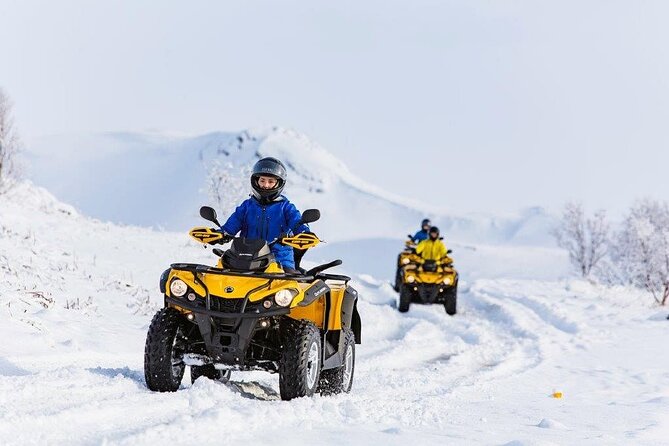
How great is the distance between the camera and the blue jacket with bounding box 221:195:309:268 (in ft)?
24.8

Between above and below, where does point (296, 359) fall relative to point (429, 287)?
above

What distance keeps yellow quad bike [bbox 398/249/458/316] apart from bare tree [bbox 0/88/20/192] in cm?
1705

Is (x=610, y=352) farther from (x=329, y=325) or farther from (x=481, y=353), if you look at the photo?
(x=329, y=325)

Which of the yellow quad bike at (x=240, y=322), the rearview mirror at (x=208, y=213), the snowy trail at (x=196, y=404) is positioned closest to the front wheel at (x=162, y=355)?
the yellow quad bike at (x=240, y=322)

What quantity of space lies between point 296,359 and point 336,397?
53cm

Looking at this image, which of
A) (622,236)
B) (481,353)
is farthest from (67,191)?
(481,353)

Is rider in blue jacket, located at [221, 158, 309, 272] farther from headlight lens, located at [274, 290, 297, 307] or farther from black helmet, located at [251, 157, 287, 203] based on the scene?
headlight lens, located at [274, 290, 297, 307]

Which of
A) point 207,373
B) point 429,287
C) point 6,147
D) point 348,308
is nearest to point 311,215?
point 348,308

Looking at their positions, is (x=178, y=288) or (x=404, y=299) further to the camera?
(x=404, y=299)

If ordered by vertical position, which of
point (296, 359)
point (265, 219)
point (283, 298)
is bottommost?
point (296, 359)

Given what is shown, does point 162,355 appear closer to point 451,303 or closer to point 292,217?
point 292,217

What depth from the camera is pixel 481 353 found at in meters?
12.4

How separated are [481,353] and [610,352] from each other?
7.14ft

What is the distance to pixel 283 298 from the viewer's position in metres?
6.23
